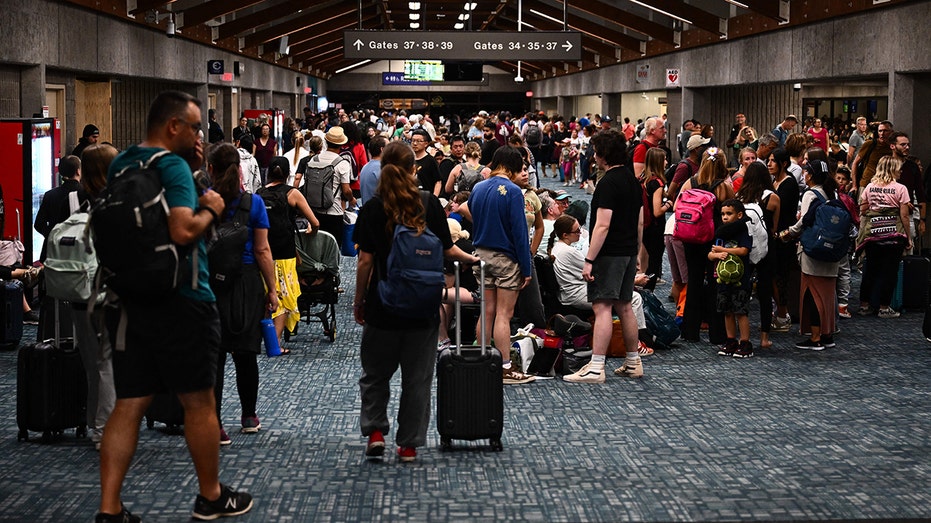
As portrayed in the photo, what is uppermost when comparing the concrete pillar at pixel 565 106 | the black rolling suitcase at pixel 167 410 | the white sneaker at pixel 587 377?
the concrete pillar at pixel 565 106

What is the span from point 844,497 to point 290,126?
21.0 metres

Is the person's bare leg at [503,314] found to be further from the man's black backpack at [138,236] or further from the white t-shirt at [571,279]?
the man's black backpack at [138,236]

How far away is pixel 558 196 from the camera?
35.7 ft

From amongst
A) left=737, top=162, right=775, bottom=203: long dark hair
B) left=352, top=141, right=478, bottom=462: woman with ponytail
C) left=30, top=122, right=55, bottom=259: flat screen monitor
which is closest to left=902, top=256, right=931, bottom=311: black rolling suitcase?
left=737, top=162, right=775, bottom=203: long dark hair

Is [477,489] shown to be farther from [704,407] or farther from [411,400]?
[704,407]

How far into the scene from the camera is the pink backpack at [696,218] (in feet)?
28.8

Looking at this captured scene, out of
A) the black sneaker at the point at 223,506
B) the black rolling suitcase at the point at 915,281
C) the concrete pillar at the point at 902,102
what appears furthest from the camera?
the concrete pillar at the point at 902,102

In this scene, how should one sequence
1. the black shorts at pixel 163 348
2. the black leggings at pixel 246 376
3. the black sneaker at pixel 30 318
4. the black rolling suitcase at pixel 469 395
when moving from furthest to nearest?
the black sneaker at pixel 30 318, the black leggings at pixel 246 376, the black rolling suitcase at pixel 469 395, the black shorts at pixel 163 348

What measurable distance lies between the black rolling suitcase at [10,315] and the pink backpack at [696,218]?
15.9 feet

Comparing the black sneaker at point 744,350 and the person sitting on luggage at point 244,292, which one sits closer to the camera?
the person sitting on luggage at point 244,292

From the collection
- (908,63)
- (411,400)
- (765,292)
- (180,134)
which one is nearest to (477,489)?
(411,400)

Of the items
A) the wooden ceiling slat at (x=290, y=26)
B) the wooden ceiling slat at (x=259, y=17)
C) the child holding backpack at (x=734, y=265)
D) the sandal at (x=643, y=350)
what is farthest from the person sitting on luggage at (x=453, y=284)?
the wooden ceiling slat at (x=290, y=26)

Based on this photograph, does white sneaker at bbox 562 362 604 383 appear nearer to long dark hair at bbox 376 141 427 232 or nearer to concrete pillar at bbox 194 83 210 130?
long dark hair at bbox 376 141 427 232

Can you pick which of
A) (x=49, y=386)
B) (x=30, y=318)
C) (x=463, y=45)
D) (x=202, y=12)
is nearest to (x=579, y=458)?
(x=49, y=386)
